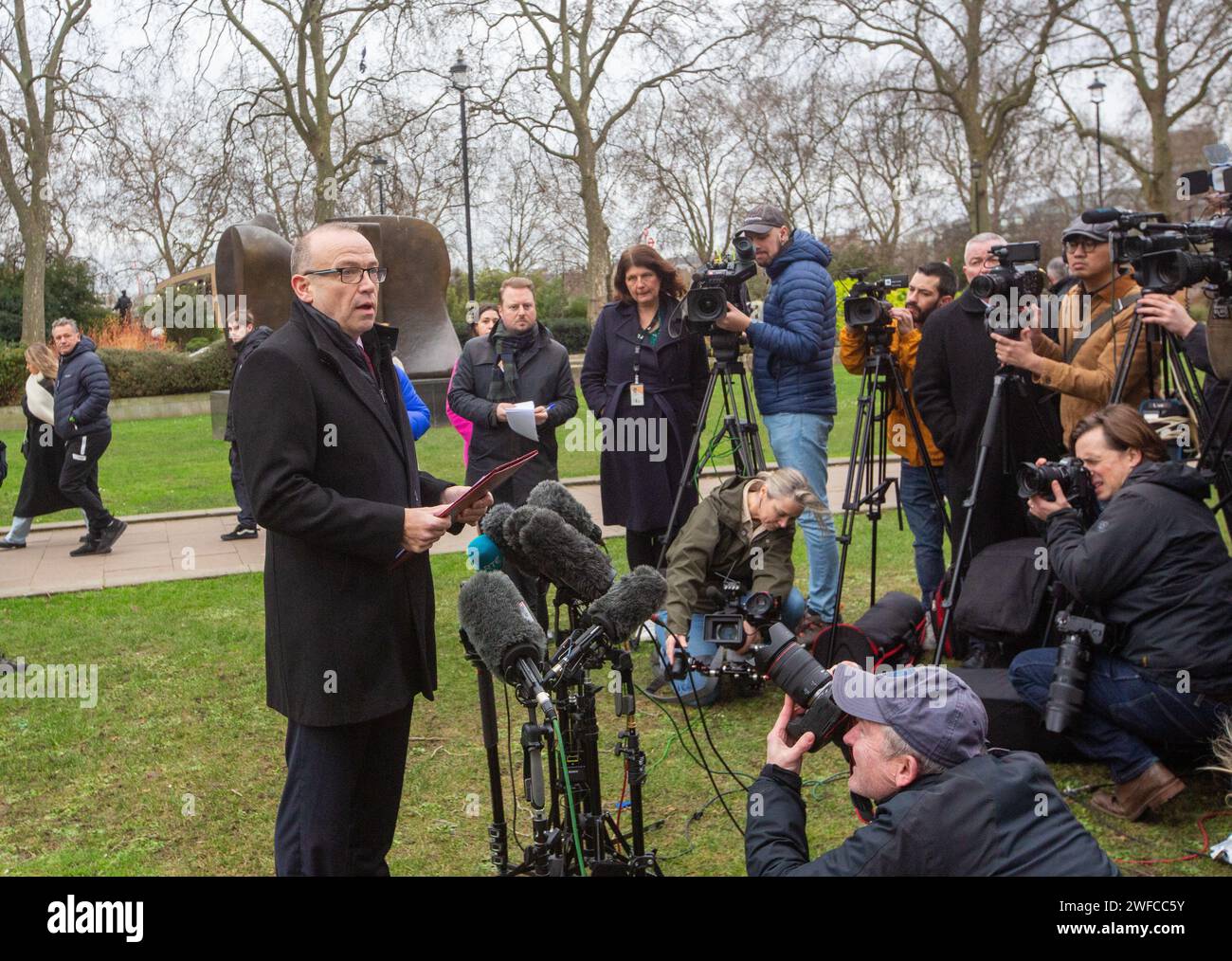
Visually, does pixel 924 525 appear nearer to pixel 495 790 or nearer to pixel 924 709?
pixel 495 790

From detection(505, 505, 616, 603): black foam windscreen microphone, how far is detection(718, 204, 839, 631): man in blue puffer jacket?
309cm

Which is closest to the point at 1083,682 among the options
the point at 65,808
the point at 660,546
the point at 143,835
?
the point at 660,546

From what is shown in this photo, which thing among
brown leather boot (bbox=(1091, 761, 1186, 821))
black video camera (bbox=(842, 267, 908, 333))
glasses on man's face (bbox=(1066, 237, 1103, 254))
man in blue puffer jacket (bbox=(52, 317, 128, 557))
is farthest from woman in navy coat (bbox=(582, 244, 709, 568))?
man in blue puffer jacket (bbox=(52, 317, 128, 557))

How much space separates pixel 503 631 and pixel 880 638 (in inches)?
126

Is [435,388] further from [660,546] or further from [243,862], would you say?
[243,862]

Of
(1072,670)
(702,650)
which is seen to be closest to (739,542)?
(702,650)

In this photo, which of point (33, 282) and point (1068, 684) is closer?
point (1068, 684)

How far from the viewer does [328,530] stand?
3012mm

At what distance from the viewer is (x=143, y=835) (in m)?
4.47

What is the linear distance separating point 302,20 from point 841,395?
15517 millimetres

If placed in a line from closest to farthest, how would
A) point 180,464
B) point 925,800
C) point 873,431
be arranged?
1. point 925,800
2. point 873,431
3. point 180,464

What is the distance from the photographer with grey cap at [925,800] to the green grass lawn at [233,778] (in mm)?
1302

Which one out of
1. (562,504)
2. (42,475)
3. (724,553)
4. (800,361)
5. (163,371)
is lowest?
(724,553)
